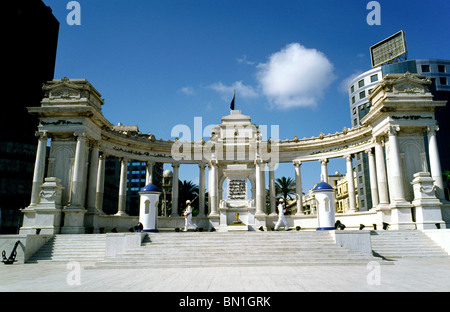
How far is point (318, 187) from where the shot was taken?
21.9 m

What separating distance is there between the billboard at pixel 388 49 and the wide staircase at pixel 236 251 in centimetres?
7456

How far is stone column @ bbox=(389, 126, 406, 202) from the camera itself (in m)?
27.3

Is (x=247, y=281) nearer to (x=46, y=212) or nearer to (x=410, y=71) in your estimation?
(x=46, y=212)

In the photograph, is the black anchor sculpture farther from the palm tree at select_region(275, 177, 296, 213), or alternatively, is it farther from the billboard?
the billboard

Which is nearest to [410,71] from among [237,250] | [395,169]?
[395,169]

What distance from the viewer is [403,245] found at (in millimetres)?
21391

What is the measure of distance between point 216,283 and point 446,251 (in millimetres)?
18495

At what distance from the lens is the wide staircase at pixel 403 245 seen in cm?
2031

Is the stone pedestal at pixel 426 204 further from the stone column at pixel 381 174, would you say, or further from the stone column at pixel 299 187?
the stone column at pixel 299 187

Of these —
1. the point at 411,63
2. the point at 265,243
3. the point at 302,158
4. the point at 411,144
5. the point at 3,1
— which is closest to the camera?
the point at 265,243

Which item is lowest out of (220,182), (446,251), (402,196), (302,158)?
(446,251)

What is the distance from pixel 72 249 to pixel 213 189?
20041 mm
